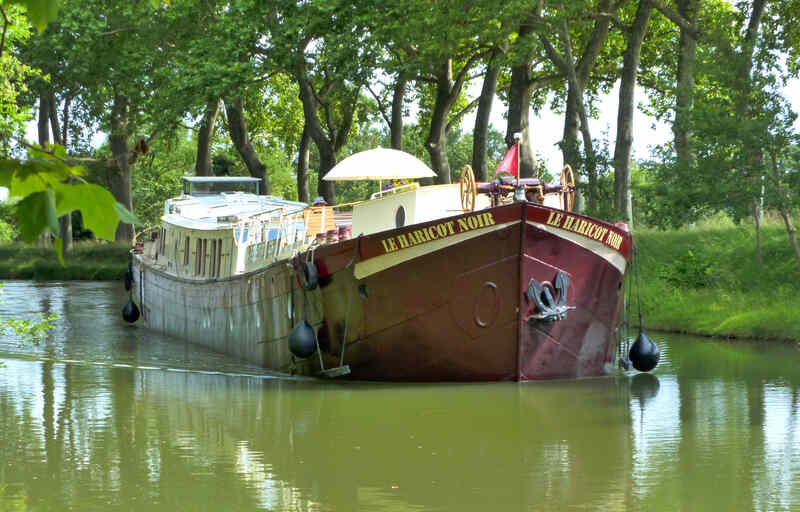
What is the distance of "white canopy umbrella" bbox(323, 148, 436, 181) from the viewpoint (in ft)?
62.4

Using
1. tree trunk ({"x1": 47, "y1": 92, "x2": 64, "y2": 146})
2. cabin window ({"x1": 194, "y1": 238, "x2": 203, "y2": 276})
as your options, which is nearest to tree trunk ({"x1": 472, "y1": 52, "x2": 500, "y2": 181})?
cabin window ({"x1": 194, "y1": 238, "x2": 203, "y2": 276})

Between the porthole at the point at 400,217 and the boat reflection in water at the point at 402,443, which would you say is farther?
the porthole at the point at 400,217

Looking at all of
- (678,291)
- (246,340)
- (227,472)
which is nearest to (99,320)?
(246,340)

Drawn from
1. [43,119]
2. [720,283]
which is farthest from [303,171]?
[720,283]

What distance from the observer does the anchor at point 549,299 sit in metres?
15.0

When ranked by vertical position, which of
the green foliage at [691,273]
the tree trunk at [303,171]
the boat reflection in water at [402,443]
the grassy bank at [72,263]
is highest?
the tree trunk at [303,171]

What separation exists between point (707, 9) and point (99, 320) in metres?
18.7

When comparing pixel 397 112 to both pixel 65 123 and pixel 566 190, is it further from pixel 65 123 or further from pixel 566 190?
pixel 65 123

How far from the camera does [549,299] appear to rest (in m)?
15.1

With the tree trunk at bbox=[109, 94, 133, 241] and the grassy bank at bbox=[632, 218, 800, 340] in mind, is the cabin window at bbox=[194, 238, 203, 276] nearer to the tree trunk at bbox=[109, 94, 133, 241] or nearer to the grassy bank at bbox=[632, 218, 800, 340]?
the grassy bank at bbox=[632, 218, 800, 340]

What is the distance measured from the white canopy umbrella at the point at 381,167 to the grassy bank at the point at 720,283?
7632 mm

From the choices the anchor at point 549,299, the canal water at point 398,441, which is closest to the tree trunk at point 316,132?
the canal water at point 398,441

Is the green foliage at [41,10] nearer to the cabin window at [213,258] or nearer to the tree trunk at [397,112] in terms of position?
the cabin window at [213,258]

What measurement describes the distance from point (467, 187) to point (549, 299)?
212 centimetres
